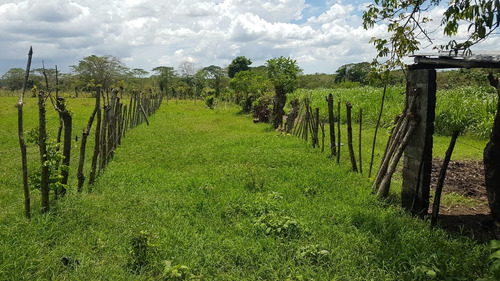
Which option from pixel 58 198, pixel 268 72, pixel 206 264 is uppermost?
pixel 268 72

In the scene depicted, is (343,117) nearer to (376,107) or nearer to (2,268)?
(376,107)

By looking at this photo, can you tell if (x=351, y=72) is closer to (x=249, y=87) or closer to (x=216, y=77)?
(x=216, y=77)

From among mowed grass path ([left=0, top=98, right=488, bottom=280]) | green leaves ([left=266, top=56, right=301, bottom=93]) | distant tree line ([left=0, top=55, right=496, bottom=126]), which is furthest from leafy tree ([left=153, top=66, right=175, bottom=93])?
mowed grass path ([left=0, top=98, right=488, bottom=280])

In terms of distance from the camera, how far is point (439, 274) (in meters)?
3.55

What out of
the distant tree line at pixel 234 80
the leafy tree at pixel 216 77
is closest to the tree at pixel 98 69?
the distant tree line at pixel 234 80

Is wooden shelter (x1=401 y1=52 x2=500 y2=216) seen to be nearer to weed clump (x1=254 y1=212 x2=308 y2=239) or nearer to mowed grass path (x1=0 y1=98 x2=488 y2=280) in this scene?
mowed grass path (x1=0 y1=98 x2=488 y2=280)

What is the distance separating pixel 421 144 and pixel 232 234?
10.2 feet

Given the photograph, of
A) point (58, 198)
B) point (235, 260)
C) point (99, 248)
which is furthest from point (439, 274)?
point (58, 198)

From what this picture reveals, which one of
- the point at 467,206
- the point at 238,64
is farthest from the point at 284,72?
the point at 238,64

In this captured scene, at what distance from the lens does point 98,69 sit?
54.8 metres

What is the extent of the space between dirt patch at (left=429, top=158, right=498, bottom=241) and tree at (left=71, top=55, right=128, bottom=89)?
51.6 meters

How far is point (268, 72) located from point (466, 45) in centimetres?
1360

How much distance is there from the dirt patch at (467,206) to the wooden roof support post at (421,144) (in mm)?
449

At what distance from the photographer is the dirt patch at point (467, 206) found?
4.66 m
